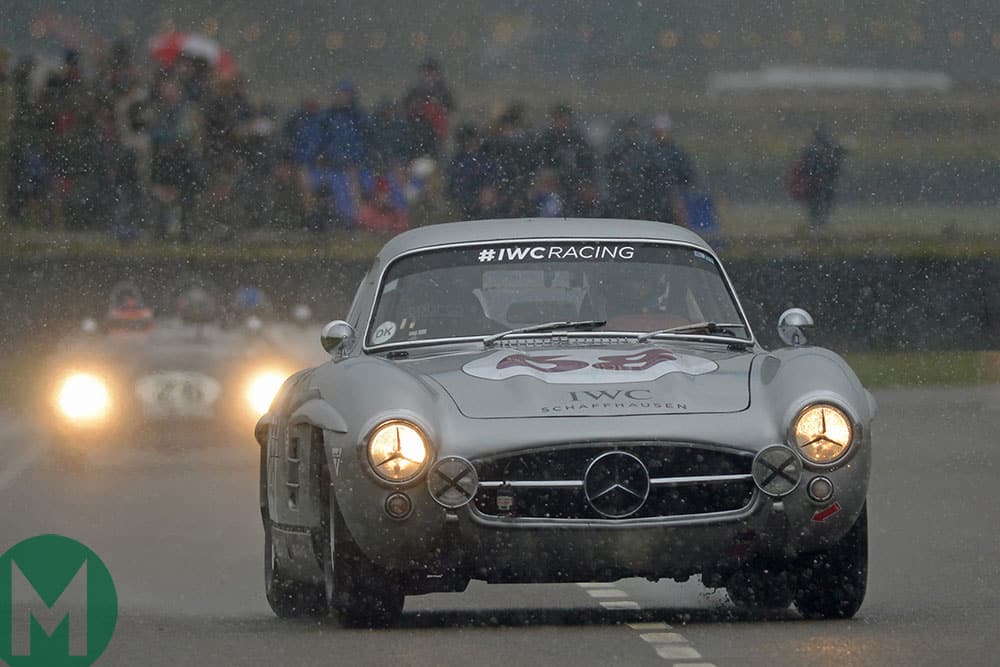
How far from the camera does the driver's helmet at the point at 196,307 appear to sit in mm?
14945

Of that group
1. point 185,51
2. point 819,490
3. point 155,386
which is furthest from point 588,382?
point 185,51

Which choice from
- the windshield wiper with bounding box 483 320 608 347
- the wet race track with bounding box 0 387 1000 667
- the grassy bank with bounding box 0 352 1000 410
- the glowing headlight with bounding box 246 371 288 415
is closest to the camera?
the wet race track with bounding box 0 387 1000 667

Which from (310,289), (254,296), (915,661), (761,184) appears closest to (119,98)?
(310,289)

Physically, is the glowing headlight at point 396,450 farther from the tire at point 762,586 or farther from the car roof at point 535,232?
the car roof at point 535,232

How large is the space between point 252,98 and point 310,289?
8.62 meters

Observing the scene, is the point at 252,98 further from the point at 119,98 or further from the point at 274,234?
the point at 274,234

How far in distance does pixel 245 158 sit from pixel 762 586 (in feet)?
88.2

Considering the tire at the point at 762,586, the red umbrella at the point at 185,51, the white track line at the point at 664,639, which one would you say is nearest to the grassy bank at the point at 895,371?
the red umbrella at the point at 185,51

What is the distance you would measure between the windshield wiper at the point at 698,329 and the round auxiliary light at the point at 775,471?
947mm

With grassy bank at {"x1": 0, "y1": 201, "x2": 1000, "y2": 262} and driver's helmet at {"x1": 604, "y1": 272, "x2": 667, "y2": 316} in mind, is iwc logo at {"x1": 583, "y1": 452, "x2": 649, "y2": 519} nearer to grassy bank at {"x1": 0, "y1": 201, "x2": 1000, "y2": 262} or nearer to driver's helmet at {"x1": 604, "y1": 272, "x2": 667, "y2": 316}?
driver's helmet at {"x1": 604, "y1": 272, "x2": 667, "y2": 316}

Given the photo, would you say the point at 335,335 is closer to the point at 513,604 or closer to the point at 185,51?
the point at 513,604

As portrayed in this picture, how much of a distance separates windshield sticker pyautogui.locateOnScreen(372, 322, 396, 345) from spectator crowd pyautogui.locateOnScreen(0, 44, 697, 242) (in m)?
21.0

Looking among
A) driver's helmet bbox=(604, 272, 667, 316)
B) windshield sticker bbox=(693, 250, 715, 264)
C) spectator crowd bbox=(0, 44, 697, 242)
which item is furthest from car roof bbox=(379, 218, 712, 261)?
spectator crowd bbox=(0, 44, 697, 242)

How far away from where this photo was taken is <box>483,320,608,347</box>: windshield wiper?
754 centimetres
